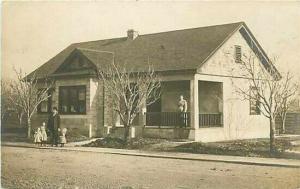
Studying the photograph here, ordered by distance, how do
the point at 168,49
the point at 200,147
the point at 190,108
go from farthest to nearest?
the point at 168,49 < the point at 190,108 < the point at 200,147

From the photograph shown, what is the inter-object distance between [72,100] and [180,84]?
4.47m

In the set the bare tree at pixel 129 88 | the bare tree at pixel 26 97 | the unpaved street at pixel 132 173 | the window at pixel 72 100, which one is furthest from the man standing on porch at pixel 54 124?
the window at pixel 72 100

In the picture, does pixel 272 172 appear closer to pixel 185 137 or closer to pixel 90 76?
pixel 185 137

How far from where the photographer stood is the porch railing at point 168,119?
54.3 ft

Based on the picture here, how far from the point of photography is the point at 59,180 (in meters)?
10.0

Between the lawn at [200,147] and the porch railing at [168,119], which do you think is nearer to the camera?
the lawn at [200,147]

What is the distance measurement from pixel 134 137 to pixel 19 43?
626 centimetres

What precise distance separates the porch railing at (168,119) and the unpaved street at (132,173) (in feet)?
13.9

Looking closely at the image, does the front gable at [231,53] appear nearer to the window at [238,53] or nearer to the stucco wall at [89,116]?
the window at [238,53]

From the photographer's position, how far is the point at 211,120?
17281 mm

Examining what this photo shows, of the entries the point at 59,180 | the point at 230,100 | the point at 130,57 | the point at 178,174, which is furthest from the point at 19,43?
the point at 230,100

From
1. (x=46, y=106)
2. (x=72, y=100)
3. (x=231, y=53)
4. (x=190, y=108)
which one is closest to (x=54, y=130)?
(x=72, y=100)

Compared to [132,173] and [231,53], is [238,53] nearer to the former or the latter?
[231,53]

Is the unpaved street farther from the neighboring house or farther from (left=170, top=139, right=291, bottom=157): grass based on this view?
the neighboring house
